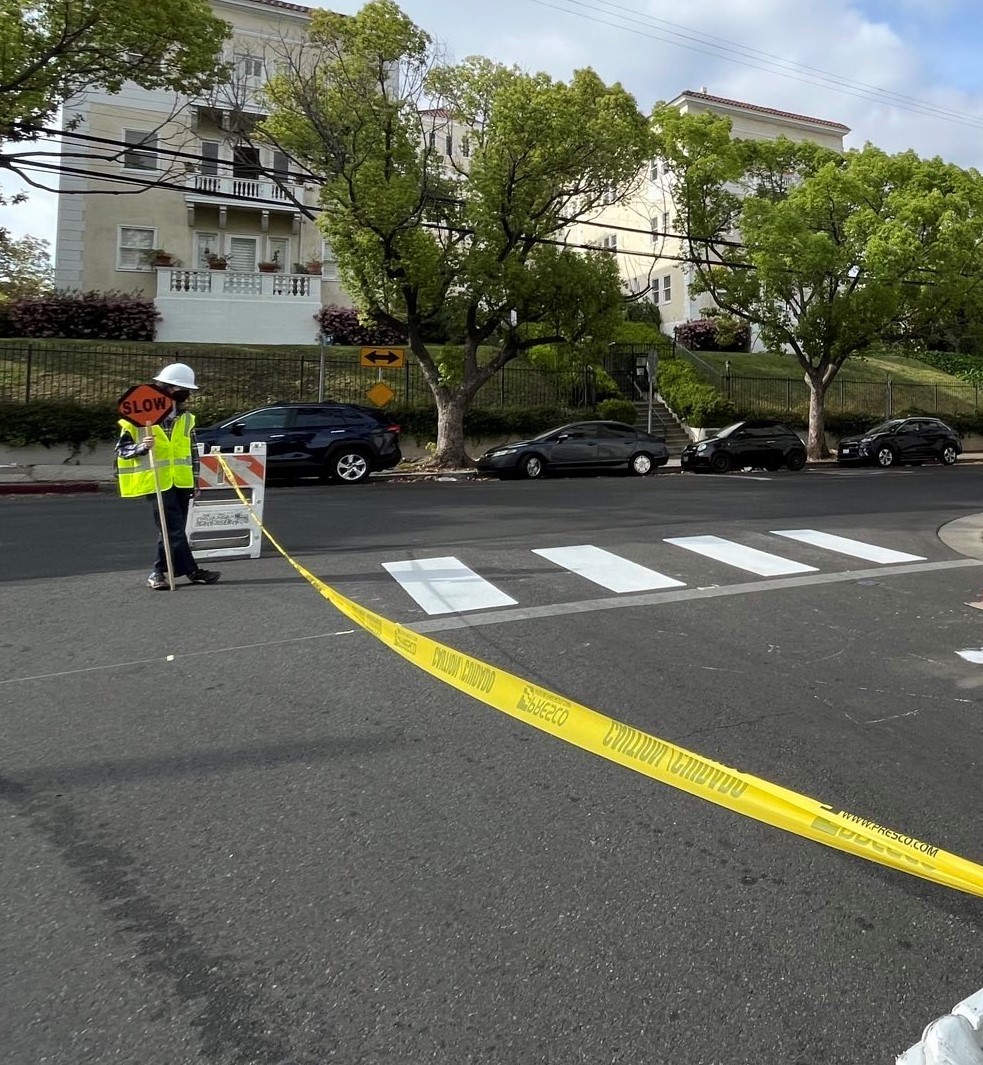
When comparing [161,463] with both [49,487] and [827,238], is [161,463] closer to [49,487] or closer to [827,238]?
[49,487]

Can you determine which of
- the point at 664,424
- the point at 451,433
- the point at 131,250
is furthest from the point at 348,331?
the point at 664,424

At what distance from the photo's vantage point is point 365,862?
300cm

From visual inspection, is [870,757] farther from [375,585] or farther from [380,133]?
[380,133]

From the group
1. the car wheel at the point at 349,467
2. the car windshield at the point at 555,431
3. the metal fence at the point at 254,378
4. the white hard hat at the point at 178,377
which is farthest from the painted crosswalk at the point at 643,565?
the metal fence at the point at 254,378

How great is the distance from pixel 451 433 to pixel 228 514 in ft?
43.3

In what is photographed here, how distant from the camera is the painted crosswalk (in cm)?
727

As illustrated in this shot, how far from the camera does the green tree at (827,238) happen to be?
79.6ft

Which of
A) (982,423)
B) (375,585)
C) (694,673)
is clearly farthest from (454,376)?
(982,423)

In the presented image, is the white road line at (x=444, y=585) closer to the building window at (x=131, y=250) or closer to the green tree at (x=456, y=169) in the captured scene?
the green tree at (x=456, y=169)

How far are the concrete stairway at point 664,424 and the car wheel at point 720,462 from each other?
4.03 m

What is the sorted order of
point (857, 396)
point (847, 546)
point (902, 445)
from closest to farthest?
point (847, 546) → point (902, 445) → point (857, 396)

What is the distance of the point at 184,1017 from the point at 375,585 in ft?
17.8

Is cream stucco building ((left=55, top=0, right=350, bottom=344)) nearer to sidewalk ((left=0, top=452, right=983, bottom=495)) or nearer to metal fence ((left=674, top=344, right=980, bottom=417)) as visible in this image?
sidewalk ((left=0, top=452, right=983, bottom=495))

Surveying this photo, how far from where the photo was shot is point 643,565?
337 inches
